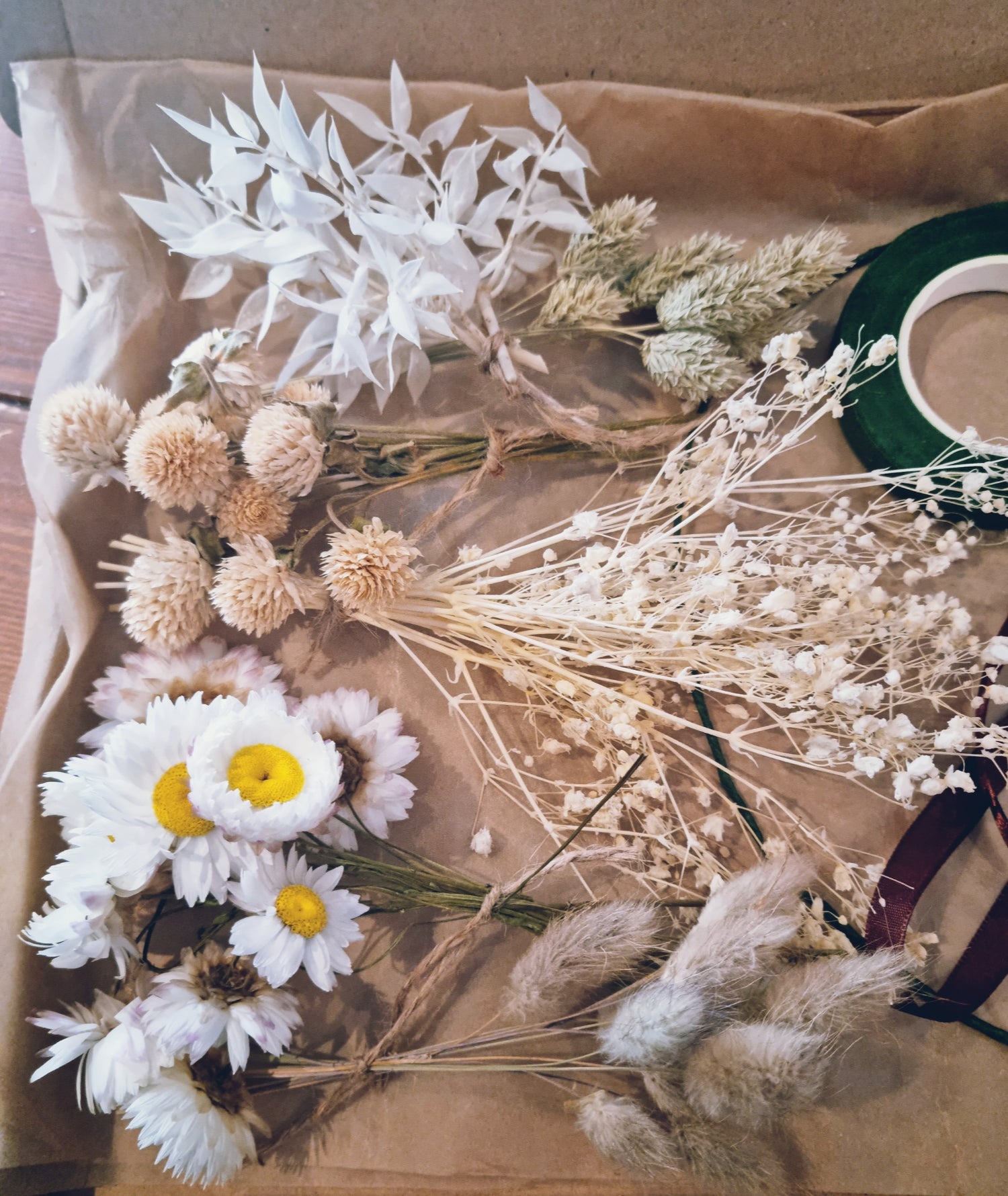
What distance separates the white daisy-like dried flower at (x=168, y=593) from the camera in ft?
2.43

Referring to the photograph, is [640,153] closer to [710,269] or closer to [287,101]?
[710,269]

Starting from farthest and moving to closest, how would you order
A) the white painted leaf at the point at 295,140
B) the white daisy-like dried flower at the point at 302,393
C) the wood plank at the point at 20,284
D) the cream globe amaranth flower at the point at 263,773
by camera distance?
the wood plank at the point at 20,284, the white daisy-like dried flower at the point at 302,393, the white painted leaf at the point at 295,140, the cream globe amaranth flower at the point at 263,773

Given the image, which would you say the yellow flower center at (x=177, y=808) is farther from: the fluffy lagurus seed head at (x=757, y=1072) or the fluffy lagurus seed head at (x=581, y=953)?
the fluffy lagurus seed head at (x=757, y=1072)

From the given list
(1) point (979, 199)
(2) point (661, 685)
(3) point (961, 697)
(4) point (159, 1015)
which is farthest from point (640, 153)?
(4) point (159, 1015)

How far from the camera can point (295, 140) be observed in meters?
0.72

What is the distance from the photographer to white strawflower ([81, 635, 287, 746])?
31.0 inches

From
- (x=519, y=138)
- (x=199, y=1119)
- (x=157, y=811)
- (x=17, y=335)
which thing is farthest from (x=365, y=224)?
(x=199, y=1119)

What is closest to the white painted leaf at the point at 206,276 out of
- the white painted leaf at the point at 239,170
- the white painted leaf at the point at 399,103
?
the white painted leaf at the point at 239,170

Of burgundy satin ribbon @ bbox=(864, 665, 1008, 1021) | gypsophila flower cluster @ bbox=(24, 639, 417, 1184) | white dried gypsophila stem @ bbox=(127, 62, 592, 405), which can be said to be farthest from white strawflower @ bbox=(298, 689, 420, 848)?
burgundy satin ribbon @ bbox=(864, 665, 1008, 1021)

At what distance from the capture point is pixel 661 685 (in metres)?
0.86

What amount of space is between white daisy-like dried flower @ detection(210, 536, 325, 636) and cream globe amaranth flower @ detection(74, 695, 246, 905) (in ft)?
0.36

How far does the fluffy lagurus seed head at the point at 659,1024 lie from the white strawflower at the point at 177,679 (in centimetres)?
48

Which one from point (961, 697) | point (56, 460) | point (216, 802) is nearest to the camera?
point (216, 802)

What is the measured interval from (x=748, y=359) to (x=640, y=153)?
308 millimetres
